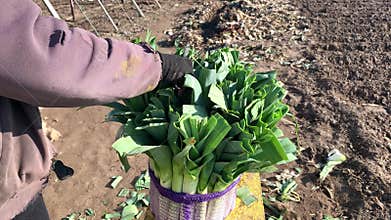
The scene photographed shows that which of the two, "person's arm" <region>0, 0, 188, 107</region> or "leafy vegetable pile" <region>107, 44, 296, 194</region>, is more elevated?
"person's arm" <region>0, 0, 188, 107</region>

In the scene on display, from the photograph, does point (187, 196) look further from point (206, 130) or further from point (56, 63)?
point (56, 63)

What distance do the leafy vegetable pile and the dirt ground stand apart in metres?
1.33

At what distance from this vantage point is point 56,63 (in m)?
1.22

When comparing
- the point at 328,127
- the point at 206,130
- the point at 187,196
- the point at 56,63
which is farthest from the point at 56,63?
the point at 328,127

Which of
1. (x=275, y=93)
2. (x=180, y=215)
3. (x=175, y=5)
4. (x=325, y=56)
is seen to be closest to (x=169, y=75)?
(x=275, y=93)

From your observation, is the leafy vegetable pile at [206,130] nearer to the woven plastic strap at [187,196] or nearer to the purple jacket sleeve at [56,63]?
the woven plastic strap at [187,196]

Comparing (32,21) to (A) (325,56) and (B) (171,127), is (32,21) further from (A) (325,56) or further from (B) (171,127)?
(A) (325,56)

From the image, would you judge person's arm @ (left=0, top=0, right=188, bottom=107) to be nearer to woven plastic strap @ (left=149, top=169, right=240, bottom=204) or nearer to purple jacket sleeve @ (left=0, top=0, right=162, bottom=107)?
purple jacket sleeve @ (left=0, top=0, right=162, bottom=107)

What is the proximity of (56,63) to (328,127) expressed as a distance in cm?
278

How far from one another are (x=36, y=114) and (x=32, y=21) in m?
0.44

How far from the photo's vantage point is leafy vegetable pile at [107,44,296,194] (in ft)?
5.25

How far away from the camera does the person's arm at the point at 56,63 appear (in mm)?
1159

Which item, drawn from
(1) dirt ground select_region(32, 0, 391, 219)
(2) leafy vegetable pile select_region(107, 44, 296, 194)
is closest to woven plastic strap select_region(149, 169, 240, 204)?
(2) leafy vegetable pile select_region(107, 44, 296, 194)

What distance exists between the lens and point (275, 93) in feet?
Result: 5.73
